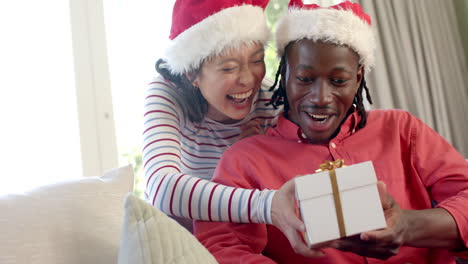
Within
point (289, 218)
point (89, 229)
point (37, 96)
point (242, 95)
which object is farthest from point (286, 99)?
point (37, 96)

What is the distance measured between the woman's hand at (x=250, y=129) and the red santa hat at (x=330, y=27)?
0.25 m

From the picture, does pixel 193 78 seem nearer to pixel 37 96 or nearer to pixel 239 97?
pixel 239 97

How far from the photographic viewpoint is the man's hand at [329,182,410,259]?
1.05m

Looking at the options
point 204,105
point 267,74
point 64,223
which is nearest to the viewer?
point 64,223

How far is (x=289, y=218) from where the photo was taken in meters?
1.10

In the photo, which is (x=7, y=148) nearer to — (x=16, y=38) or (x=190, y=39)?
(x=16, y=38)

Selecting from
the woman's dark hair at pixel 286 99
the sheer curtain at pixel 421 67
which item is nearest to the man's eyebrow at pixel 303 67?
the woman's dark hair at pixel 286 99

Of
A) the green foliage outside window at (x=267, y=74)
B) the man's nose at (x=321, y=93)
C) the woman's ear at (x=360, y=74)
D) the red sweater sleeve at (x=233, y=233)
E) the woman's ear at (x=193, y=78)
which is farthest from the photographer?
the green foliage outside window at (x=267, y=74)

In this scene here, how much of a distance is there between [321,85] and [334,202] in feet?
1.32

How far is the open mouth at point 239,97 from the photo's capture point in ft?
4.91

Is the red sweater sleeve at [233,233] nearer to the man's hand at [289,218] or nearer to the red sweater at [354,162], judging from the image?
the red sweater at [354,162]

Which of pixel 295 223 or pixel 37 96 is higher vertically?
pixel 37 96

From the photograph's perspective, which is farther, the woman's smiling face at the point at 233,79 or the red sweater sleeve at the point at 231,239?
the woman's smiling face at the point at 233,79

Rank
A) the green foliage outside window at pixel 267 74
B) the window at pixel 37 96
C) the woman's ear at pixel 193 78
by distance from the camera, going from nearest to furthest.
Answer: the woman's ear at pixel 193 78, the window at pixel 37 96, the green foliage outside window at pixel 267 74
